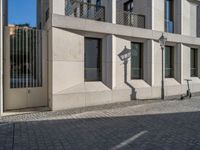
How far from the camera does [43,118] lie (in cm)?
771

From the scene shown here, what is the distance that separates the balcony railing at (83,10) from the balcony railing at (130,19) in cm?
118

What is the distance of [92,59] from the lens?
35.3 feet

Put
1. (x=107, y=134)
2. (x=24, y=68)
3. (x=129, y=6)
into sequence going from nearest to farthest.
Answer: (x=107, y=134)
(x=24, y=68)
(x=129, y=6)

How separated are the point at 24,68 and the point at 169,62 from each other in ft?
30.0

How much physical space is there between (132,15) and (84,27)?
4000mm

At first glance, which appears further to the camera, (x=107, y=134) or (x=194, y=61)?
(x=194, y=61)

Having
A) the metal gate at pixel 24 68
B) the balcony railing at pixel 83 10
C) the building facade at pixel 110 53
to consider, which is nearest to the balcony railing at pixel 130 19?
the building facade at pixel 110 53

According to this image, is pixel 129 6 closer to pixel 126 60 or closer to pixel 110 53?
→ pixel 126 60

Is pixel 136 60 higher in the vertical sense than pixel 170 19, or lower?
lower

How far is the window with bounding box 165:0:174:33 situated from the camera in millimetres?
14211

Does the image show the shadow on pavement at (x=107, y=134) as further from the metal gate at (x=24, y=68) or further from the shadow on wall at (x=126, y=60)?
the shadow on wall at (x=126, y=60)

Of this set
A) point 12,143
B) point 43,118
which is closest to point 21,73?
point 43,118

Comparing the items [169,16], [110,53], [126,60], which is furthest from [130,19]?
[169,16]

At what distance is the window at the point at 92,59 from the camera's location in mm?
10484
